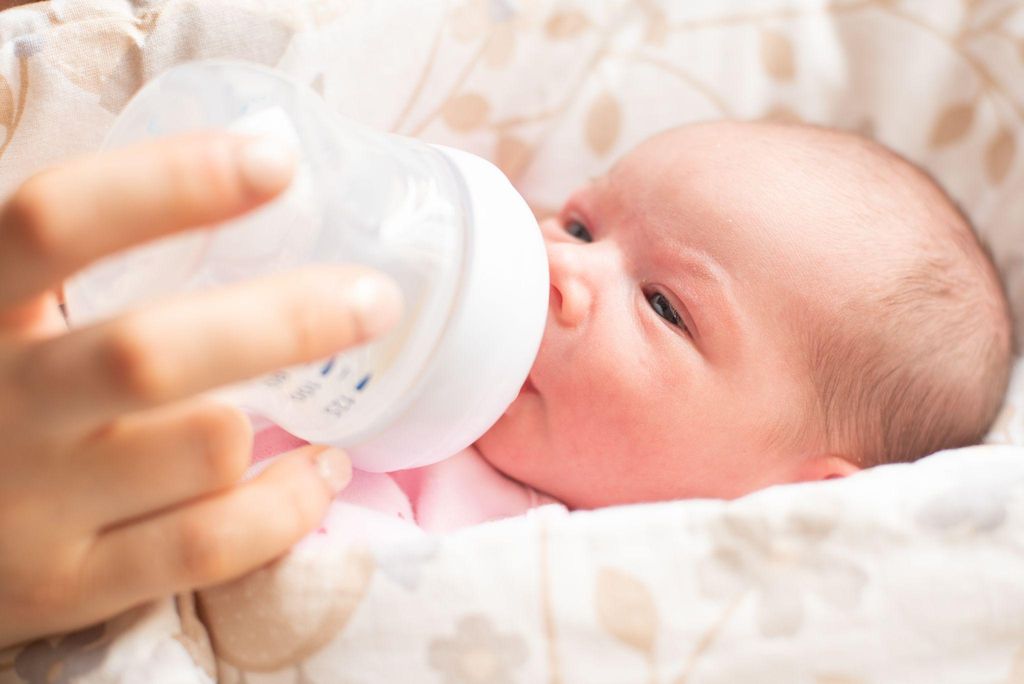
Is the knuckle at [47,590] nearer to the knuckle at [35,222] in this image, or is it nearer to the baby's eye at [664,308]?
the knuckle at [35,222]

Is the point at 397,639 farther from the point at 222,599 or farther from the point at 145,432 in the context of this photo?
the point at 145,432

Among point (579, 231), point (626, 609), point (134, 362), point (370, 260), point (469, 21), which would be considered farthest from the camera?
point (469, 21)

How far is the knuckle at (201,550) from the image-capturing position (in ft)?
2.40

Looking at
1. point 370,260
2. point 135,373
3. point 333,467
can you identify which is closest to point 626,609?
point 333,467

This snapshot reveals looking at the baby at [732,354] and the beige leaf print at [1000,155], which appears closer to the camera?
the baby at [732,354]

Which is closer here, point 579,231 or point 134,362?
point 134,362

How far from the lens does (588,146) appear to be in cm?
149

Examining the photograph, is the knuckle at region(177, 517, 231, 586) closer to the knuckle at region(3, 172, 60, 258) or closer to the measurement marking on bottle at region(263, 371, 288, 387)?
the measurement marking on bottle at region(263, 371, 288, 387)

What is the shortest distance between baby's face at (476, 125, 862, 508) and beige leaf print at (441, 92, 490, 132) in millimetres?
387

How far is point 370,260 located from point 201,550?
0.27m

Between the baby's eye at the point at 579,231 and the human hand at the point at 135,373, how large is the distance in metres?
0.62

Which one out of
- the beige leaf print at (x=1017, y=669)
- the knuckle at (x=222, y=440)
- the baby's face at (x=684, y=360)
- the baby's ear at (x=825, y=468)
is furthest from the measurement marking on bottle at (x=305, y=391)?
the beige leaf print at (x=1017, y=669)

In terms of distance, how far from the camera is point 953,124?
4.85 ft

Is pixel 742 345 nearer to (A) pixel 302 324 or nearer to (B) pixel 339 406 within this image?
(B) pixel 339 406
